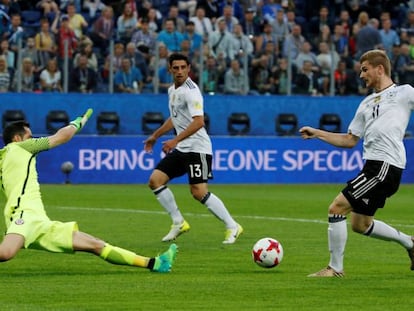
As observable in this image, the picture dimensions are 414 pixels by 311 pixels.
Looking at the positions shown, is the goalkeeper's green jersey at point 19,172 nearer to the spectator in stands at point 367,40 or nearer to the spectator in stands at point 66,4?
the spectator in stands at point 66,4

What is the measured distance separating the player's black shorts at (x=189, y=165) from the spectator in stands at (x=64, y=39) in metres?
12.4

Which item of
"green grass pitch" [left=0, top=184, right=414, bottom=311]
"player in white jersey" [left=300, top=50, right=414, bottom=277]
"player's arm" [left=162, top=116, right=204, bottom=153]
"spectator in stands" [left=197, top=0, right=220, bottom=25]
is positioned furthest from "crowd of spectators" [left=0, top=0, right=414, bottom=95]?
"player in white jersey" [left=300, top=50, right=414, bottom=277]

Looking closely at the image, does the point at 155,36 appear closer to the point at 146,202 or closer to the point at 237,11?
the point at 237,11

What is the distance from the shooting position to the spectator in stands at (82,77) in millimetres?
28203

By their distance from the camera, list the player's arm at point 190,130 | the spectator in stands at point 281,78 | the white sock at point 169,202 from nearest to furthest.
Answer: the player's arm at point 190,130, the white sock at point 169,202, the spectator in stands at point 281,78

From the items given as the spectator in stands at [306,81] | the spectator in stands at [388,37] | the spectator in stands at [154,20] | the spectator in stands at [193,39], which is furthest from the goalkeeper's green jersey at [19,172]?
the spectator in stands at [388,37]

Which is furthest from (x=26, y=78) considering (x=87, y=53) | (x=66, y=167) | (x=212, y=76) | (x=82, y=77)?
(x=212, y=76)

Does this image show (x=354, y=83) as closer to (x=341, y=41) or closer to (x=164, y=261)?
(x=341, y=41)

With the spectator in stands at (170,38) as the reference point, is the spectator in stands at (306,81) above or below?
below

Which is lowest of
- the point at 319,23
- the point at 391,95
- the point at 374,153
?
the point at 319,23

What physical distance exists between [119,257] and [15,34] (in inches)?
663

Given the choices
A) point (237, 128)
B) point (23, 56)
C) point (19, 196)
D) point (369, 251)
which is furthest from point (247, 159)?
point (19, 196)

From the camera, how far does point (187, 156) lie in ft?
51.9

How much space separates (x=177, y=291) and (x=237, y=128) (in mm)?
19934
